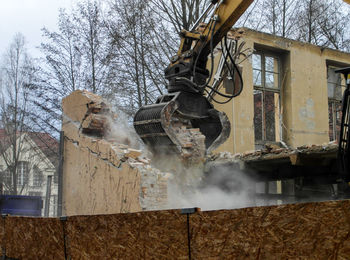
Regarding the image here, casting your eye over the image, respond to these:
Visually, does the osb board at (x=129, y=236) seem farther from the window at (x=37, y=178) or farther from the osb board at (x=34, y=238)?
the window at (x=37, y=178)

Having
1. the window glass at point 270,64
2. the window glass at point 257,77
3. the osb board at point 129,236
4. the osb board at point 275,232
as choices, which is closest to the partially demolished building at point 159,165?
the window glass at point 257,77

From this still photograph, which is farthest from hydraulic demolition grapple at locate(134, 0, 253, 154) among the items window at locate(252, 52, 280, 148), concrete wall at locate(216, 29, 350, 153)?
window at locate(252, 52, 280, 148)

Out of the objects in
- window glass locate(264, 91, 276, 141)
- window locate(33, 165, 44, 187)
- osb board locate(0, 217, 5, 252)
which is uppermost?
window glass locate(264, 91, 276, 141)

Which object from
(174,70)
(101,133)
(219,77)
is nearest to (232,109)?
(219,77)

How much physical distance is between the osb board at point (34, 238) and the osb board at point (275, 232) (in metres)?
2.38

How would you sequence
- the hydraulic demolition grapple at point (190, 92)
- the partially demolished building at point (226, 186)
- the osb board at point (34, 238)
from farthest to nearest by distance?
the hydraulic demolition grapple at point (190, 92), the osb board at point (34, 238), the partially demolished building at point (226, 186)

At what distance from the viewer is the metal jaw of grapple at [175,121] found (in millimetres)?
7879

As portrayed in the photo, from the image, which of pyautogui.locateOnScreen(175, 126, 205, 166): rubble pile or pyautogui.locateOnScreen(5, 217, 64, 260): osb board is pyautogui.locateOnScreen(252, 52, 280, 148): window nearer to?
pyautogui.locateOnScreen(175, 126, 205, 166): rubble pile

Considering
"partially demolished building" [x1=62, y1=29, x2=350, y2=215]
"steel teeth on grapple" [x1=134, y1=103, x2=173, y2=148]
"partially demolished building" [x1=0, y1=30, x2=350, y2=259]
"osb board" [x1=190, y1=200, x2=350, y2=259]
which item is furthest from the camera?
"partially demolished building" [x1=62, y1=29, x2=350, y2=215]

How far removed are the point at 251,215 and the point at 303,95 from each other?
14.4 metres

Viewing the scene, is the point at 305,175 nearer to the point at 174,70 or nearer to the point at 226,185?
the point at 226,185

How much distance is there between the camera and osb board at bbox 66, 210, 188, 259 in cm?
387

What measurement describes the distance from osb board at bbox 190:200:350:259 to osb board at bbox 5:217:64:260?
2.38 meters

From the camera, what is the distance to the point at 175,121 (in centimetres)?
855
